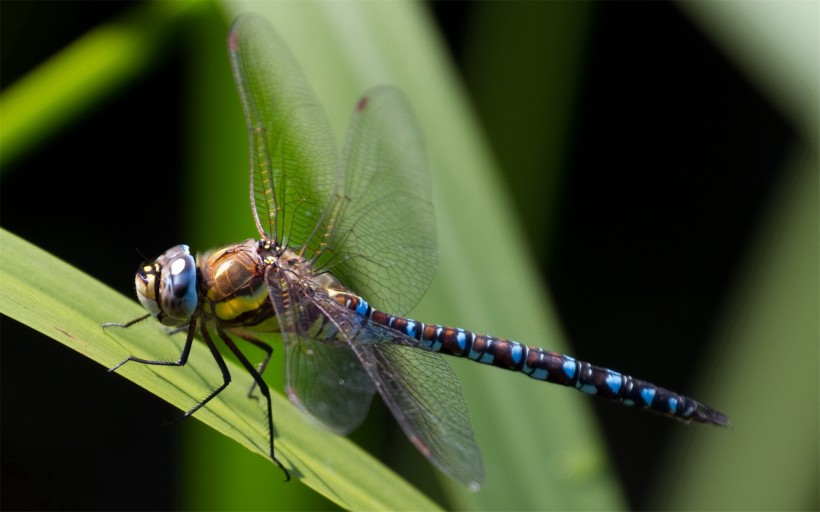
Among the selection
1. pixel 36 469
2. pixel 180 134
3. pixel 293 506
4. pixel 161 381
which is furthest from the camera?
pixel 180 134

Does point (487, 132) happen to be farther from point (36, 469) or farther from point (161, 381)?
point (36, 469)

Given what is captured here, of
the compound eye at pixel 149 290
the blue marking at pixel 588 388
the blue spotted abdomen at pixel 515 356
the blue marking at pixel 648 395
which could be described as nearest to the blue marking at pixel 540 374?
the blue spotted abdomen at pixel 515 356

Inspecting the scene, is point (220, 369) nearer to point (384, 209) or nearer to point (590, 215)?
point (384, 209)

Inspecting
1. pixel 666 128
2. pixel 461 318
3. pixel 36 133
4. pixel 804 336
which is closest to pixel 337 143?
pixel 461 318

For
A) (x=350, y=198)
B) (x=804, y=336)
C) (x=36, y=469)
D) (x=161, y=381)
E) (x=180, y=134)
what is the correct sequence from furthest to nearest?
(x=180, y=134), (x=36, y=469), (x=804, y=336), (x=350, y=198), (x=161, y=381)

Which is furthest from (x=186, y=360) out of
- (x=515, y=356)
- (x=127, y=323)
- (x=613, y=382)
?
(x=613, y=382)

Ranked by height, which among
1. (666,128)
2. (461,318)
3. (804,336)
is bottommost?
(461,318)

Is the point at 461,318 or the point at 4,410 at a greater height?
the point at 461,318
